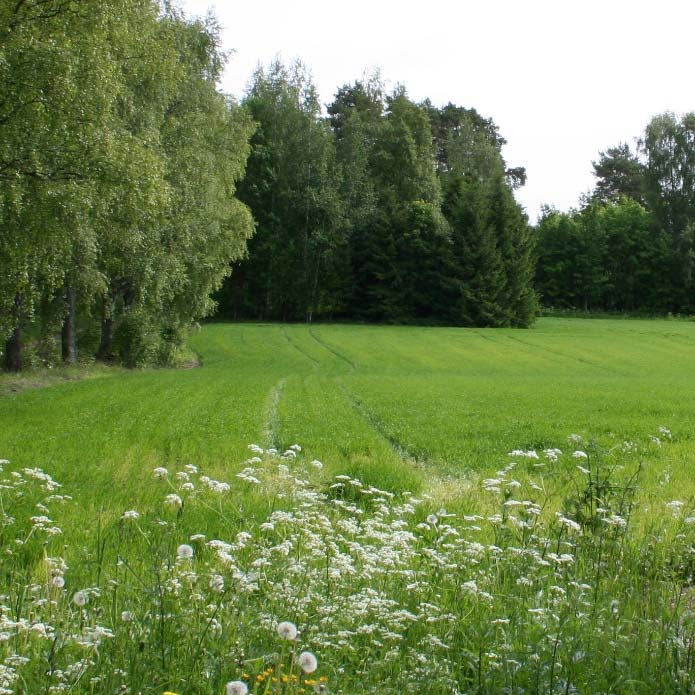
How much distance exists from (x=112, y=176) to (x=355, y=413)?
352 inches

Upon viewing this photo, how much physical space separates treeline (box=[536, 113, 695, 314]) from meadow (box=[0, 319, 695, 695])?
6608cm

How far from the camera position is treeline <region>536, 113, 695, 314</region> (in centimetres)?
8525

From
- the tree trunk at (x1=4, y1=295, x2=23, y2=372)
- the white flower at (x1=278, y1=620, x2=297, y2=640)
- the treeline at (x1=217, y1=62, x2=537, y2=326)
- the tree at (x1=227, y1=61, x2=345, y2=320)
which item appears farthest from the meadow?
the tree at (x1=227, y1=61, x2=345, y2=320)

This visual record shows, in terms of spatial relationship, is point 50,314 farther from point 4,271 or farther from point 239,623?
point 239,623

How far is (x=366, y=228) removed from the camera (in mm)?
76688

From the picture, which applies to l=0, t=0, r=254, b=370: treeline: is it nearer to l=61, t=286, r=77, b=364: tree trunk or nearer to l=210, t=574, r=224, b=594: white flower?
l=61, t=286, r=77, b=364: tree trunk

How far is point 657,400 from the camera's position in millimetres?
24234

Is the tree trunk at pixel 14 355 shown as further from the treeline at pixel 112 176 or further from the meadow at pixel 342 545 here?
the meadow at pixel 342 545

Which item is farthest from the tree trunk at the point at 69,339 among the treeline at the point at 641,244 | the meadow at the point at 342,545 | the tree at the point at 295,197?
the treeline at the point at 641,244

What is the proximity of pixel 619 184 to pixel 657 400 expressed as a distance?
4034 inches

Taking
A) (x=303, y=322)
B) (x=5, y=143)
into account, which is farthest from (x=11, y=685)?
(x=303, y=322)

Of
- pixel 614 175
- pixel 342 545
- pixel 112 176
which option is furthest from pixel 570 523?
pixel 614 175

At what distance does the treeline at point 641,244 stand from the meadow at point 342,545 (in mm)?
66083

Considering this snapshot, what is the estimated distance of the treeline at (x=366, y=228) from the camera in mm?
71562
